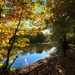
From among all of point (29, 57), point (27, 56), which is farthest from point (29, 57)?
point (27, 56)

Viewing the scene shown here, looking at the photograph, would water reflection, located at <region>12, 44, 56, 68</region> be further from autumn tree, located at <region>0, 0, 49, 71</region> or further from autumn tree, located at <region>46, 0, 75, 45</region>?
autumn tree, located at <region>46, 0, 75, 45</region>

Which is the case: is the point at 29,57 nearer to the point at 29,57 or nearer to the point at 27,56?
the point at 29,57

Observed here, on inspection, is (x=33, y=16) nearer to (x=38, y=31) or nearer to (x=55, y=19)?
(x=38, y=31)

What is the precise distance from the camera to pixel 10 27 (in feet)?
20.7

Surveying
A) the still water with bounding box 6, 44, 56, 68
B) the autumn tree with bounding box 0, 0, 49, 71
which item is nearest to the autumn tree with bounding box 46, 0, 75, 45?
the autumn tree with bounding box 0, 0, 49, 71

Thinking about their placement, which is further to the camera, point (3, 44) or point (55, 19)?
point (55, 19)

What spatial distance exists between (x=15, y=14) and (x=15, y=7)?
0.88ft

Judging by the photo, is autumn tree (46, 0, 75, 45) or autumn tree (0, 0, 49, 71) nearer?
autumn tree (0, 0, 49, 71)

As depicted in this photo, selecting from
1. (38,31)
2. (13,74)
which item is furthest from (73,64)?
(38,31)

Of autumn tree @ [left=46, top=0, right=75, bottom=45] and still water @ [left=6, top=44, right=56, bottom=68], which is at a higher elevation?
autumn tree @ [left=46, top=0, right=75, bottom=45]

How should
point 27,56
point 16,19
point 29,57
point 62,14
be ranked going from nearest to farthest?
point 16,19, point 62,14, point 29,57, point 27,56

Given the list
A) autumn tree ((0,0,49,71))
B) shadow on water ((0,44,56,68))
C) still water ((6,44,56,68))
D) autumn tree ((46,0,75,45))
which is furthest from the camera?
still water ((6,44,56,68))

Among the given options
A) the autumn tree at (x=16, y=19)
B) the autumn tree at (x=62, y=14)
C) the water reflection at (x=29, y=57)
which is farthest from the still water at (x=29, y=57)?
the autumn tree at (x=62, y=14)

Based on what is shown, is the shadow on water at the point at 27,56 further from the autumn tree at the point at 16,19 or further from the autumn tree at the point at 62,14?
the autumn tree at the point at 62,14
